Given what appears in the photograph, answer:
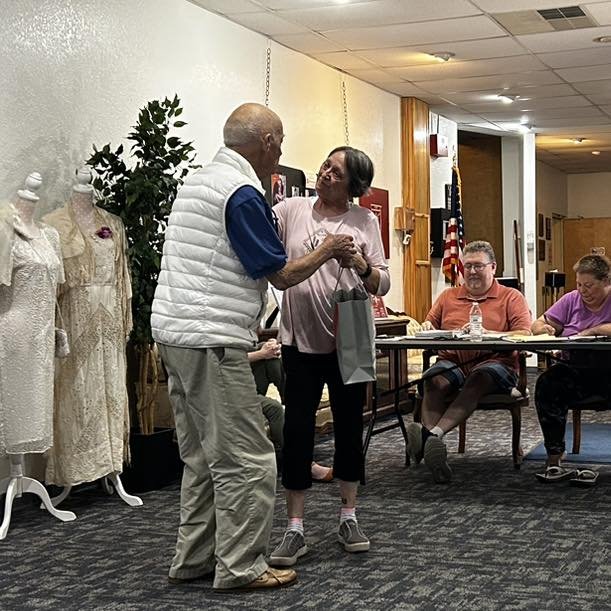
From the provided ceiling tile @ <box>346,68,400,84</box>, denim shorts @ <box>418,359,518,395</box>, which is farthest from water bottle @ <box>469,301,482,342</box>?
ceiling tile @ <box>346,68,400,84</box>

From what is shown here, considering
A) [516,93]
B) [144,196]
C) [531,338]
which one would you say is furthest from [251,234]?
[516,93]

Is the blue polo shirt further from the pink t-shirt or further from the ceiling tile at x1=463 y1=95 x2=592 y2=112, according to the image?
the ceiling tile at x1=463 y1=95 x2=592 y2=112

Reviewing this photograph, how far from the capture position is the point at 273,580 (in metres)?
3.44

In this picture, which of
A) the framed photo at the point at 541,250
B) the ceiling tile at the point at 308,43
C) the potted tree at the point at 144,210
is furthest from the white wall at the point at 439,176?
the potted tree at the point at 144,210

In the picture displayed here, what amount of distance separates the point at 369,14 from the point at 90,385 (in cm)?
335

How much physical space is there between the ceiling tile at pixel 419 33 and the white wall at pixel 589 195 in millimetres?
10579

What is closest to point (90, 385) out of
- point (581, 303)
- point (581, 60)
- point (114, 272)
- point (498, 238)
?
point (114, 272)

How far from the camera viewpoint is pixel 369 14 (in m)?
6.95

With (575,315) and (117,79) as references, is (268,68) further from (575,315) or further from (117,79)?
(575,315)

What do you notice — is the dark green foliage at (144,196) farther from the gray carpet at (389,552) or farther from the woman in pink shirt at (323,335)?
the woman in pink shirt at (323,335)

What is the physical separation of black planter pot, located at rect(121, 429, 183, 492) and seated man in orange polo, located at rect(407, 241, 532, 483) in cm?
128

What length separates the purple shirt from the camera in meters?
5.42

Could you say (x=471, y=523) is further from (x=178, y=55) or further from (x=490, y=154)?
(x=490, y=154)

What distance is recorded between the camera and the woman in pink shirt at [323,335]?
380cm
